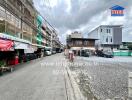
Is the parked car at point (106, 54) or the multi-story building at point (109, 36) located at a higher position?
the multi-story building at point (109, 36)

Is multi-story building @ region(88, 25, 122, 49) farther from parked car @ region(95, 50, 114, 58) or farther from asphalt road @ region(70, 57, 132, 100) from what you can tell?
asphalt road @ region(70, 57, 132, 100)

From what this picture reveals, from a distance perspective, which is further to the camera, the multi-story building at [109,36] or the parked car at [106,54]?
the multi-story building at [109,36]

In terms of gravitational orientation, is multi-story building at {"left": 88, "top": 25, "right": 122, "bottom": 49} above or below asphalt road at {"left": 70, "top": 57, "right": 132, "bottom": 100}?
above

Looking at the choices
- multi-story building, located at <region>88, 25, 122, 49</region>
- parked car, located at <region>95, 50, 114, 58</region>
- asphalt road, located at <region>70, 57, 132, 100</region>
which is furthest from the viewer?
multi-story building, located at <region>88, 25, 122, 49</region>

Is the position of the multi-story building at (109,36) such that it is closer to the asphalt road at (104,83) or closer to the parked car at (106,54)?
the parked car at (106,54)

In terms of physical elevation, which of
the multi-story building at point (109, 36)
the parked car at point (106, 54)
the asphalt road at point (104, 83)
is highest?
the multi-story building at point (109, 36)

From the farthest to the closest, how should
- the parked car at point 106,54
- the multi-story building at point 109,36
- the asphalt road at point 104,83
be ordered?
the multi-story building at point 109,36
the parked car at point 106,54
the asphalt road at point 104,83

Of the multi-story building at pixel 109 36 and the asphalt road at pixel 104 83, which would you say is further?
the multi-story building at pixel 109 36

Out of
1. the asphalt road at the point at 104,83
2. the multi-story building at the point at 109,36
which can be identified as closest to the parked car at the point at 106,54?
the multi-story building at the point at 109,36

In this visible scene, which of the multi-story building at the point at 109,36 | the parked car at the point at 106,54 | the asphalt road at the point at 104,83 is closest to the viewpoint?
the asphalt road at the point at 104,83

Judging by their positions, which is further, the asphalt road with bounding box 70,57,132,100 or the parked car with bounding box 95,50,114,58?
the parked car with bounding box 95,50,114,58

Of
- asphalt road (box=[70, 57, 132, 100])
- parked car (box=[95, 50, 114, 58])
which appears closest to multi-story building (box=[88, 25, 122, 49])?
parked car (box=[95, 50, 114, 58])

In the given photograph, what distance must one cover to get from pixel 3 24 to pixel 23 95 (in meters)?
14.1

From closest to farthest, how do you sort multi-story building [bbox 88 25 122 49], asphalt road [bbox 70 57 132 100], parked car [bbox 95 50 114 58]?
asphalt road [bbox 70 57 132 100], parked car [bbox 95 50 114 58], multi-story building [bbox 88 25 122 49]
